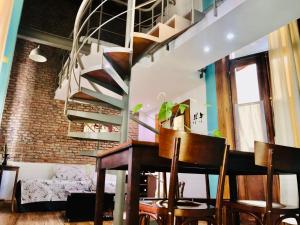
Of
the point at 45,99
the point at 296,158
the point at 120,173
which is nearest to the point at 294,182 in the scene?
the point at 296,158

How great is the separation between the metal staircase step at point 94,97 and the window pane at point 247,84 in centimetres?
256

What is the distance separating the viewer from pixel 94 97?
130 inches

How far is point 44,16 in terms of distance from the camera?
277 inches

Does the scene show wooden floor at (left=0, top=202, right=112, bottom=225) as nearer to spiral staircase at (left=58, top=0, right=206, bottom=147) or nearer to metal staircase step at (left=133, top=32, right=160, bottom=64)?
spiral staircase at (left=58, top=0, right=206, bottom=147)

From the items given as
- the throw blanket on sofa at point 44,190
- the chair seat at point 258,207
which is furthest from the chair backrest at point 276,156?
the throw blanket on sofa at point 44,190

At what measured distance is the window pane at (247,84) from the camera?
4.61 m

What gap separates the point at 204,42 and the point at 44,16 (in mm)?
5114

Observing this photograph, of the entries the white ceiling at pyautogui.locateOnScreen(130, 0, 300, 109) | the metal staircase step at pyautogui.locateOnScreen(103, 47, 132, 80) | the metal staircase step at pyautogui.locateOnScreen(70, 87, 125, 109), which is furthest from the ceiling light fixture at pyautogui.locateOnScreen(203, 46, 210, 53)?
the metal staircase step at pyautogui.locateOnScreen(70, 87, 125, 109)

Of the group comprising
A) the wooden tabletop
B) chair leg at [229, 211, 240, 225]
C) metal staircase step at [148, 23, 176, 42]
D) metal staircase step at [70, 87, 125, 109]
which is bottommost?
chair leg at [229, 211, 240, 225]

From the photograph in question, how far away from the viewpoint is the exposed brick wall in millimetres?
6285

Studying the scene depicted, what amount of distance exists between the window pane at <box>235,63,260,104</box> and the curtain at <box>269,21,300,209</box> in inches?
26.1

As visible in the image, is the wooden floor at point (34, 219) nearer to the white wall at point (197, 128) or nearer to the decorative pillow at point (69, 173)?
the white wall at point (197, 128)

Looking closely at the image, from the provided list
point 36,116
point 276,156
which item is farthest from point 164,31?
point 36,116

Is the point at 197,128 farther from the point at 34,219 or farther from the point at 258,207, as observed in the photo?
the point at 258,207
